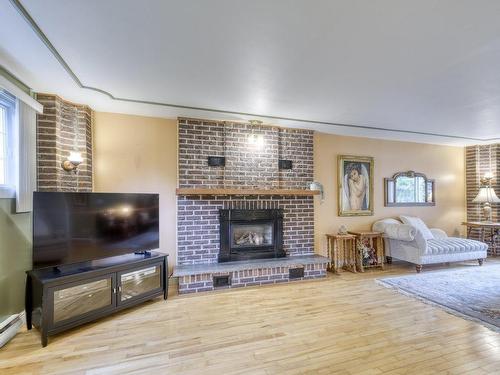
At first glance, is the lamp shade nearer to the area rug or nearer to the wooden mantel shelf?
the area rug

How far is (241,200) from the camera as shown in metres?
4.00

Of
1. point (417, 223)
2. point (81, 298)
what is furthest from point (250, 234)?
point (417, 223)

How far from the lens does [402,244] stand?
4582mm

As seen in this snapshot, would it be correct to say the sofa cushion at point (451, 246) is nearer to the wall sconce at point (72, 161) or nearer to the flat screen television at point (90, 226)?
the flat screen television at point (90, 226)

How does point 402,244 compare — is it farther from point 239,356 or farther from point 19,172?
point 19,172

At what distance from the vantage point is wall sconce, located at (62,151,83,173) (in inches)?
117

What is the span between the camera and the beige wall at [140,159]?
3551 millimetres

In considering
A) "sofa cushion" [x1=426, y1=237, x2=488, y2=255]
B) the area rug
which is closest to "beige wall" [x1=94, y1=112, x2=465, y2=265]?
"sofa cushion" [x1=426, y1=237, x2=488, y2=255]

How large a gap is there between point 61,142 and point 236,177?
228 cm

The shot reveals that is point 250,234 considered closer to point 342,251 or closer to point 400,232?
point 342,251

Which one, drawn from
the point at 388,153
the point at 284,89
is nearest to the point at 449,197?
the point at 388,153

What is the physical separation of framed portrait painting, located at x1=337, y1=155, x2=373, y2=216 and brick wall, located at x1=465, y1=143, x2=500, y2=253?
2.73 metres

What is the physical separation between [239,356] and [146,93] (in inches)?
111

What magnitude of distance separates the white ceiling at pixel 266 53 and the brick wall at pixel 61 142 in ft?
0.64
